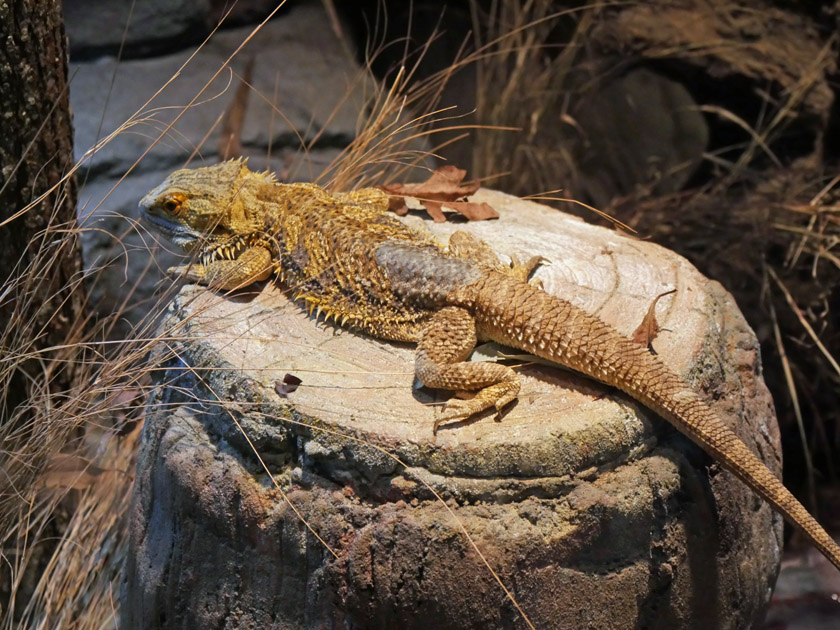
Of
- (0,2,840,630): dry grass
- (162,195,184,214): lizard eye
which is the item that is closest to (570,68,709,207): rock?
(0,2,840,630): dry grass

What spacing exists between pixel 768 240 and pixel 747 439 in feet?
7.46

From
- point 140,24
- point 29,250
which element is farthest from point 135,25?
point 29,250

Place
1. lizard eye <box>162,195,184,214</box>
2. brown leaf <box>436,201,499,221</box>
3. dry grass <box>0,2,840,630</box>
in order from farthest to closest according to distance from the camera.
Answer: brown leaf <box>436,201,499,221</box>
lizard eye <box>162,195,184,214</box>
dry grass <box>0,2,840,630</box>

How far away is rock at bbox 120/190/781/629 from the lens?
2191mm

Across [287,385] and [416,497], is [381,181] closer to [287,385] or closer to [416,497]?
[287,385]

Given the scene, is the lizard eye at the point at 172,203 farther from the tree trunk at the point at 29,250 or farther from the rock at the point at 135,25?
the rock at the point at 135,25

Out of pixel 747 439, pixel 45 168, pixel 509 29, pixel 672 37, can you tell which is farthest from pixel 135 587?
pixel 672 37

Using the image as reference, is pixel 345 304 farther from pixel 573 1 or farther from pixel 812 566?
pixel 573 1

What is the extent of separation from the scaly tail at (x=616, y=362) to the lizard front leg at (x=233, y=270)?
914 mm

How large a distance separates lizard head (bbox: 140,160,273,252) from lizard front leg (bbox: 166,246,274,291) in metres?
0.12

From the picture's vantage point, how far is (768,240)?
455cm

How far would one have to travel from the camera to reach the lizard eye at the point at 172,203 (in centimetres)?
310

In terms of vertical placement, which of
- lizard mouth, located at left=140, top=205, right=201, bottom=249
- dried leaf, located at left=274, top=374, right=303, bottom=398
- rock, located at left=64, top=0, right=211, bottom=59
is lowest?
rock, located at left=64, top=0, right=211, bottom=59

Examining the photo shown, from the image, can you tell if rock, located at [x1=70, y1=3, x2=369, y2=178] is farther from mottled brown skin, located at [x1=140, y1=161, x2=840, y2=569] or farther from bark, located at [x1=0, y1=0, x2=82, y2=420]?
bark, located at [x1=0, y1=0, x2=82, y2=420]
